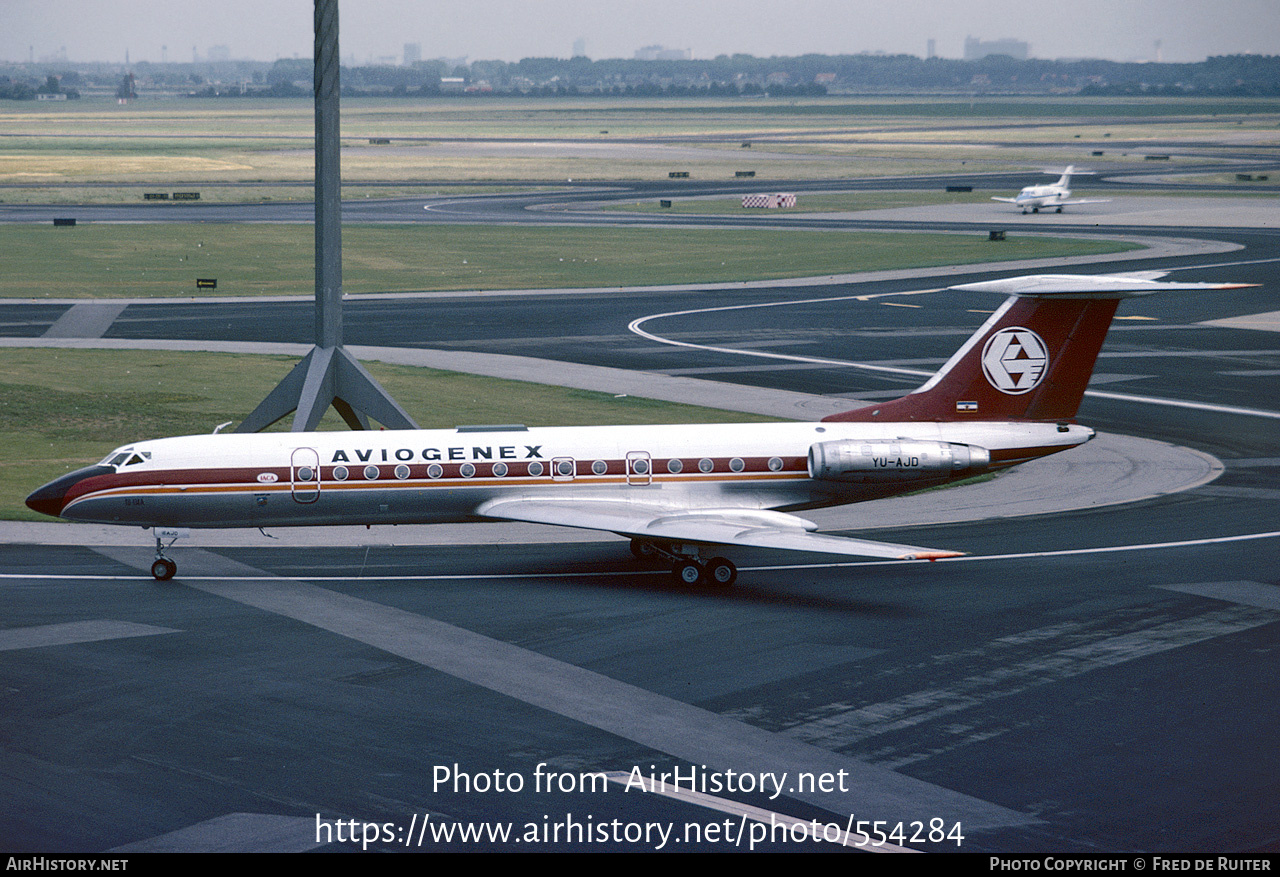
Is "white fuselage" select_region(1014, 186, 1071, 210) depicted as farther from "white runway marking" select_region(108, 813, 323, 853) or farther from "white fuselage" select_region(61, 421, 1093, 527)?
"white runway marking" select_region(108, 813, 323, 853)

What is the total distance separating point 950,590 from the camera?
92.9 ft

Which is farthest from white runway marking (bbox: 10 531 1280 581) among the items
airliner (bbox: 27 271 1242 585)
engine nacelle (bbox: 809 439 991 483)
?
engine nacelle (bbox: 809 439 991 483)

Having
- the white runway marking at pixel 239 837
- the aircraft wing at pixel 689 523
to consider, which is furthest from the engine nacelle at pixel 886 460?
the white runway marking at pixel 239 837

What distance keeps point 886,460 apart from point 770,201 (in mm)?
94702

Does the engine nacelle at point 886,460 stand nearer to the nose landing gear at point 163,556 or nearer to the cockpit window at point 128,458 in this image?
the nose landing gear at point 163,556

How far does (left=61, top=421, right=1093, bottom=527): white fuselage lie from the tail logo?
2482mm

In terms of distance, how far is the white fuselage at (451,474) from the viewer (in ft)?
94.7

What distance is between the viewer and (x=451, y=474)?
95.8 ft

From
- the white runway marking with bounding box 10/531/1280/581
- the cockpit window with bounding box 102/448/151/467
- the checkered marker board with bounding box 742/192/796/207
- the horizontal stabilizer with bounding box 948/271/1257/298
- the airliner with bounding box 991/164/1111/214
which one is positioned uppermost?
the horizontal stabilizer with bounding box 948/271/1257/298

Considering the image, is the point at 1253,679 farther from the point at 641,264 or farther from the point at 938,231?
the point at 938,231

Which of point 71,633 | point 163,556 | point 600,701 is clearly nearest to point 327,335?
point 163,556

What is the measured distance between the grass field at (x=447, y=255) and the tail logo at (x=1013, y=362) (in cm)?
4911

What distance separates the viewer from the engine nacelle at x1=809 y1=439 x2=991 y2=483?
95.9 feet
